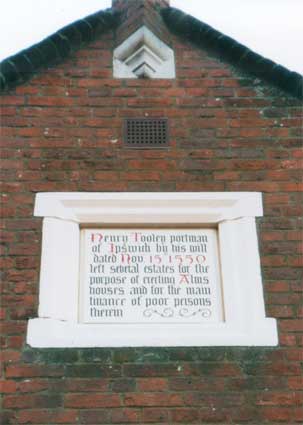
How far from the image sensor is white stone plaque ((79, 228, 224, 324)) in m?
4.56

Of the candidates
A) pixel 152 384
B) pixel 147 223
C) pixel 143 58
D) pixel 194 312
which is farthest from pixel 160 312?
pixel 143 58

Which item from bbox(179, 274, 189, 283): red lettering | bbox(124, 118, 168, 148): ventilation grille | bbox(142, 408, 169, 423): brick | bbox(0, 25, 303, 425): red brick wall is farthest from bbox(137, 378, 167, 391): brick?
bbox(124, 118, 168, 148): ventilation grille

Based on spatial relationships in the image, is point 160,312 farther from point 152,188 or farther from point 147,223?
point 152,188

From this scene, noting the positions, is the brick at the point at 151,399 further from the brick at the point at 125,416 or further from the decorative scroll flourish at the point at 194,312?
the decorative scroll flourish at the point at 194,312

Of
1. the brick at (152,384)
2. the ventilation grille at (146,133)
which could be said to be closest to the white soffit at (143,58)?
the ventilation grille at (146,133)

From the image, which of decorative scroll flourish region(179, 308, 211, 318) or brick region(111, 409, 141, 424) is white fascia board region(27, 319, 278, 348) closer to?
decorative scroll flourish region(179, 308, 211, 318)

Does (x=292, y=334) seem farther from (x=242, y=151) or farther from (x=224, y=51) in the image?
(x=224, y=51)

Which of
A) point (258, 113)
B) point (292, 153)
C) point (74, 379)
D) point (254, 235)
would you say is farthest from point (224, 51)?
point (74, 379)

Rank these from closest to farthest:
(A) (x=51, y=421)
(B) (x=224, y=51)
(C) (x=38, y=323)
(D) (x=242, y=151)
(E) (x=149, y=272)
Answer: (A) (x=51, y=421)
(C) (x=38, y=323)
(E) (x=149, y=272)
(D) (x=242, y=151)
(B) (x=224, y=51)

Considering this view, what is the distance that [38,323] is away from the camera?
4.40m

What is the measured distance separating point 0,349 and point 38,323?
0.27 metres

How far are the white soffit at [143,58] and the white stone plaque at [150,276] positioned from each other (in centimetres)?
132

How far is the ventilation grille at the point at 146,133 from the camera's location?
5131 millimetres

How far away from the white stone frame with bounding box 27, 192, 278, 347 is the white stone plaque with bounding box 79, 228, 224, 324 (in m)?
0.06
